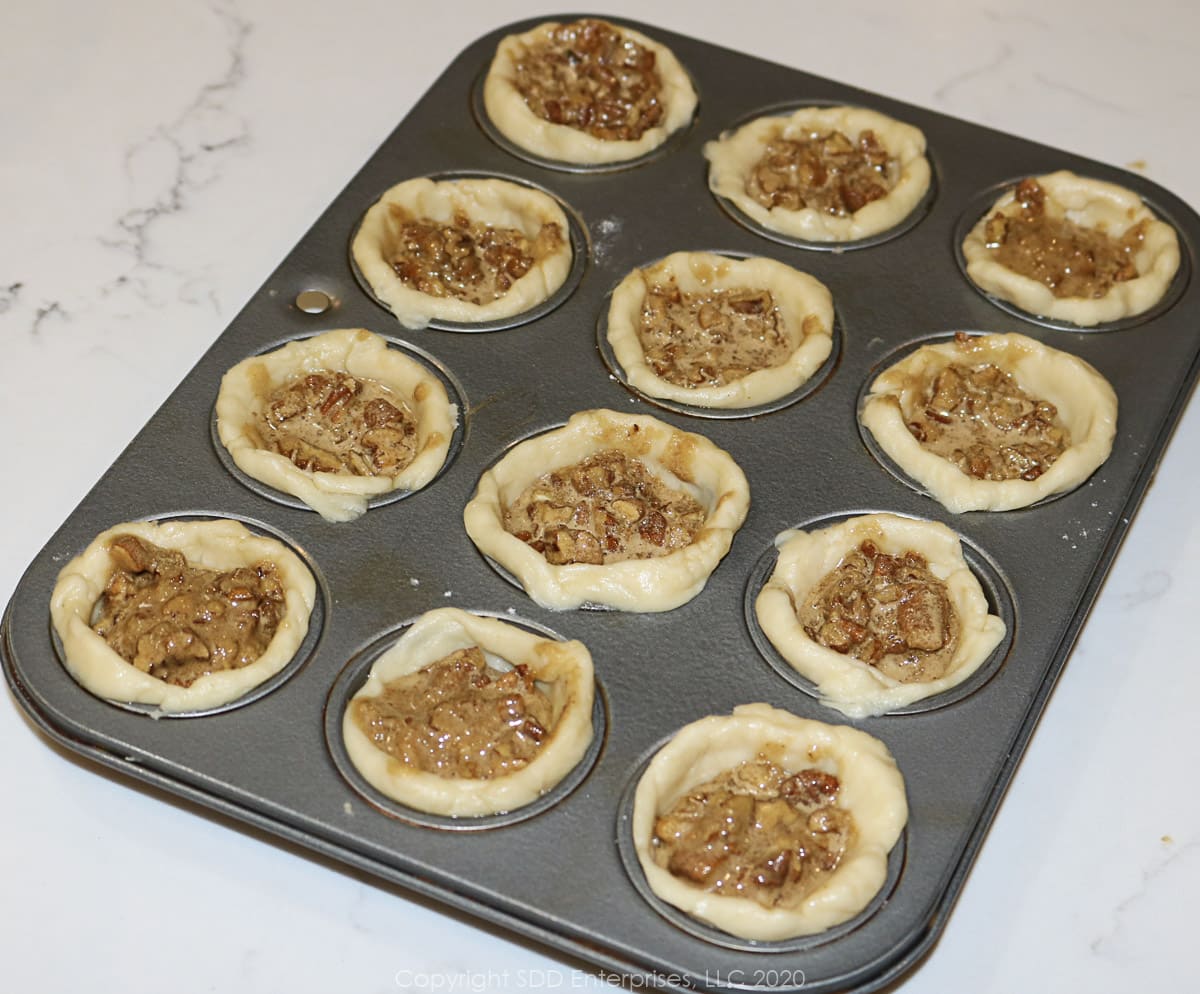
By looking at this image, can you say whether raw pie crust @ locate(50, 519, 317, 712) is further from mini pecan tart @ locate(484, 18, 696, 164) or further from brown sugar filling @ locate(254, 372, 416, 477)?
mini pecan tart @ locate(484, 18, 696, 164)

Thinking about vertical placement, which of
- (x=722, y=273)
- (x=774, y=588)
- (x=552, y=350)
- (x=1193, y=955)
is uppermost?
(x=722, y=273)

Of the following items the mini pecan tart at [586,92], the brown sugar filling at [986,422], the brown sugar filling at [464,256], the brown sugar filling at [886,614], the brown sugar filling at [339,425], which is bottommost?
the brown sugar filling at [339,425]

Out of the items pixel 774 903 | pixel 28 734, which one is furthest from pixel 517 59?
pixel 774 903

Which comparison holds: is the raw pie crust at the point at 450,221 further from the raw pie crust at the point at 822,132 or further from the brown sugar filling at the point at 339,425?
the raw pie crust at the point at 822,132

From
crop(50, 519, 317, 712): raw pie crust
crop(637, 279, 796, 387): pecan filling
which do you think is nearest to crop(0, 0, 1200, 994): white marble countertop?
crop(50, 519, 317, 712): raw pie crust

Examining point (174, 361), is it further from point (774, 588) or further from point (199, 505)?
point (774, 588)

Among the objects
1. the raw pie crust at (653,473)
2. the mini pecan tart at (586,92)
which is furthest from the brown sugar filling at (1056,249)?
the raw pie crust at (653,473)

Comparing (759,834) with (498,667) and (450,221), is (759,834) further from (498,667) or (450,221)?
(450,221)

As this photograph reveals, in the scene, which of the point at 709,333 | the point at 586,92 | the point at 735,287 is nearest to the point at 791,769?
the point at 709,333
